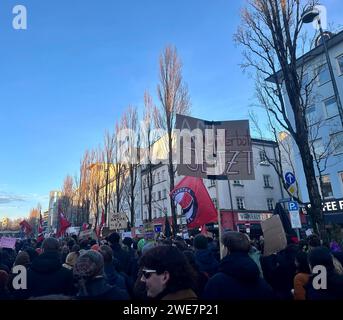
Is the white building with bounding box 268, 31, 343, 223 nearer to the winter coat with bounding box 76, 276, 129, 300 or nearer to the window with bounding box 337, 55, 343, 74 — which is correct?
the window with bounding box 337, 55, 343, 74

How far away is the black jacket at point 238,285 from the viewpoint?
2633 mm

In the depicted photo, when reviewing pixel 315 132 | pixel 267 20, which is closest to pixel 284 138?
pixel 315 132

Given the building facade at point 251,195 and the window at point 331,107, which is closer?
the window at point 331,107

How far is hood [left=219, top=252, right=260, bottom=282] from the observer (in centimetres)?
271

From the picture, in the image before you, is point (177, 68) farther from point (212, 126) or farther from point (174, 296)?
point (174, 296)

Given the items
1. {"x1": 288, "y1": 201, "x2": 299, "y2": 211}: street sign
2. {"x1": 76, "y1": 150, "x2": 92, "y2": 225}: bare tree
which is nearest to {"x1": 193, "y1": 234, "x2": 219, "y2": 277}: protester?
{"x1": 288, "y1": 201, "x2": 299, "y2": 211}: street sign

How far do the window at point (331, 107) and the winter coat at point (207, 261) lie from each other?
919 inches

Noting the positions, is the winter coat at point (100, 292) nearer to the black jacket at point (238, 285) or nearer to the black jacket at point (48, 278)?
the black jacket at point (238, 285)

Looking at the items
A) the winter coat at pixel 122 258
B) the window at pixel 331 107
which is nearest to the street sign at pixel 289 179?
the winter coat at pixel 122 258

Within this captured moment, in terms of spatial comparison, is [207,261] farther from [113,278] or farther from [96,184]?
[96,184]

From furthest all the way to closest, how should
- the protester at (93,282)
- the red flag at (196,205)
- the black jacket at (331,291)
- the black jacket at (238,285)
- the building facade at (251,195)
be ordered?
the building facade at (251,195) < the red flag at (196,205) < the black jacket at (331,291) < the protester at (93,282) < the black jacket at (238,285)

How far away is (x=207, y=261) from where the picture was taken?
492 centimetres

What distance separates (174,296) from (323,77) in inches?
1081
